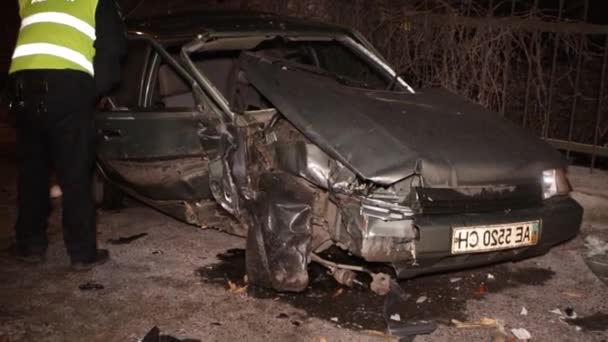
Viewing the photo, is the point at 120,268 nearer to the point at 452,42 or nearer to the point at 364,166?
the point at 364,166

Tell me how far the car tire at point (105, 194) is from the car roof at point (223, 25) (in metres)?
1.27

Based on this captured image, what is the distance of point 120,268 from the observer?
15.0 ft

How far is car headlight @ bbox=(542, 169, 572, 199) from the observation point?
4.19m

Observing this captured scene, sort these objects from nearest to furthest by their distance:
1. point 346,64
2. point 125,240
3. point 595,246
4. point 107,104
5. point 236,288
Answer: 1. point 236,288
2. point 107,104
3. point 125,240
4. point 595,246
5. point 346,64

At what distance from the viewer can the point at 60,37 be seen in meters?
4.18

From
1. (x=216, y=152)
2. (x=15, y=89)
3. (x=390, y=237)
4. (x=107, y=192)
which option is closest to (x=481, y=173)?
(x=390, y=237)

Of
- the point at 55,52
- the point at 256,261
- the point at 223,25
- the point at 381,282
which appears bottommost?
the point at 381,282

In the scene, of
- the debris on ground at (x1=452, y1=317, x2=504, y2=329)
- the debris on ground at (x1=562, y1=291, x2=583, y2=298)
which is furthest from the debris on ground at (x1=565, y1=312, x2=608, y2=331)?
the debris on ground at (x1=452, y1=317, x2=504, y2=329)

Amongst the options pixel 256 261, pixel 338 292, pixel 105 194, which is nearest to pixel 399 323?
pixel 338 292

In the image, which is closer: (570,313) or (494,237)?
(494,237)

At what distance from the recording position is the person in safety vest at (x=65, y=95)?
13.7 ft

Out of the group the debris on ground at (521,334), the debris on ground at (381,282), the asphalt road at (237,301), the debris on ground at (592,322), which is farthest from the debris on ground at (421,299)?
the debris on ground at (592,322)

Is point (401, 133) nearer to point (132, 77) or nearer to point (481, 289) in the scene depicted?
point (481, 289)

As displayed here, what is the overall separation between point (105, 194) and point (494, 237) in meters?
3.27
